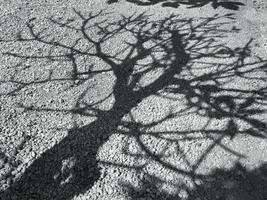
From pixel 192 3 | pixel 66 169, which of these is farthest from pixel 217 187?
pixel 192 3

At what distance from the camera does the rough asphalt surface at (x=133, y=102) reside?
4.35 metres

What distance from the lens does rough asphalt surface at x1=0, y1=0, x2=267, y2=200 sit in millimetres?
4348

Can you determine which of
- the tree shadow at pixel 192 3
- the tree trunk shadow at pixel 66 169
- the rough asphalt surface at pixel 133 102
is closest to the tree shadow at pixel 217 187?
the rough asphalt surface at pixel 133 102

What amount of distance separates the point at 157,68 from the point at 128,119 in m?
1.47

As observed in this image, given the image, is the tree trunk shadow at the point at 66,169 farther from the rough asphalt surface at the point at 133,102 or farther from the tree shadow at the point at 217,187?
the tree shadow at the point at 217,187

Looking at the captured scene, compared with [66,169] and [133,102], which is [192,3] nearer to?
[133,102]

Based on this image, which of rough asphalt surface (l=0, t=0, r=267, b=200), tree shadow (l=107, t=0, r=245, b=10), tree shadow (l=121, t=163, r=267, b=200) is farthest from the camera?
tree shadow (l=107, t=0, r=245, b=10)

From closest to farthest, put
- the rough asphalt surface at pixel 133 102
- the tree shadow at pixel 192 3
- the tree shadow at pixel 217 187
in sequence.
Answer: the tree shadow at pixel 217 187 < the rough asphalt surface at pixel 133 102 < the tree shadow at pixel 192 3

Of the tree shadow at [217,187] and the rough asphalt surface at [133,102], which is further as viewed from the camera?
the rough asphalt surface at [133,102]

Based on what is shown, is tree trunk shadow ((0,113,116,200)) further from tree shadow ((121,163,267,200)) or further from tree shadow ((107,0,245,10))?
tree shadow ((107,0,245,10))

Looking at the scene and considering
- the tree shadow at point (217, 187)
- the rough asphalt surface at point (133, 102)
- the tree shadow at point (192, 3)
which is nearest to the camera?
the tree shadow at point (217, 187)

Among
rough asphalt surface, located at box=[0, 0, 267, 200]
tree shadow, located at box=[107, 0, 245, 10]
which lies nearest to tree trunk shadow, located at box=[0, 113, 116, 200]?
rough asphalt surface, located at box=[0, 0, 267, 200]

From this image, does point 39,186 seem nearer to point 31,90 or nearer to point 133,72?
point 31,90

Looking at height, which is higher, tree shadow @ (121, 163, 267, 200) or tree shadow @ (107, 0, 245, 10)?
tree shadow @ (107, 0, 245, 10)
